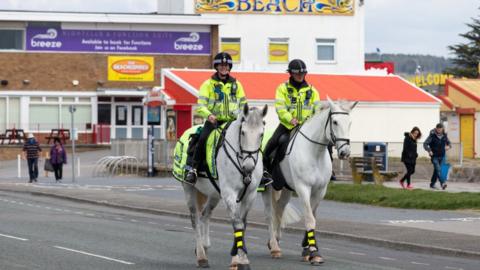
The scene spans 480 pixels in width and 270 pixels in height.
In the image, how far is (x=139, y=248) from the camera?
1861 cm

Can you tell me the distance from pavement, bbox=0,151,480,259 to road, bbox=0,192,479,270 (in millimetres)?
429

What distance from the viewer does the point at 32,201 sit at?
32.8 m

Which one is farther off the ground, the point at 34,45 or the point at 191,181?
the point at 34,45

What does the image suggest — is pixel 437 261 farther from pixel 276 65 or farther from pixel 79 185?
pixel 276 65

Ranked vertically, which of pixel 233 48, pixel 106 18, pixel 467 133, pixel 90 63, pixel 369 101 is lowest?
pixel 467 133

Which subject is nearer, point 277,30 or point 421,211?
point 421,211

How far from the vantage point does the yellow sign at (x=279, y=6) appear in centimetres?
7857

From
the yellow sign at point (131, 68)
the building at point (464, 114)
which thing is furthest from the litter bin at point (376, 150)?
the yellow sign at point (131, 68)

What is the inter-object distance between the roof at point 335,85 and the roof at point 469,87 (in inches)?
63.9

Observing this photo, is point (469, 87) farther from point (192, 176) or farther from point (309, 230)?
point (192, 176)

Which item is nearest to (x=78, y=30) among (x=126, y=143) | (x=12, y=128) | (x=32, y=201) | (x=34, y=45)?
(x=34, y=45)

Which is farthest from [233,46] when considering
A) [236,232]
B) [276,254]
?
[236,232]

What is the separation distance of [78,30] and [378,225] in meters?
49.2

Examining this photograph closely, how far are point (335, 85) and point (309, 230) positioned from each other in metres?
44.0
